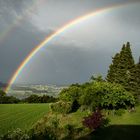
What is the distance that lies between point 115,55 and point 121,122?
114 ft

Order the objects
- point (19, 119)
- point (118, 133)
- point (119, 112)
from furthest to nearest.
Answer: point (19, 119), point (119, 112), point (118, 133)

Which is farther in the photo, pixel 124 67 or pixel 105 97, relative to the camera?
pixel 124 67

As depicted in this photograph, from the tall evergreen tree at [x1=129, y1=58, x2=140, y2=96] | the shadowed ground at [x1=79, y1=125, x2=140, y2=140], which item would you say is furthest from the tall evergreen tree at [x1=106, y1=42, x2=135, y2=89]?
the shadowed ground at [x1=79, y1=125, x2=140, y2=140]

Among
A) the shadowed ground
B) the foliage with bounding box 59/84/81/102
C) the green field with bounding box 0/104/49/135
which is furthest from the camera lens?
the foliage with bounding box 59/84/81/102

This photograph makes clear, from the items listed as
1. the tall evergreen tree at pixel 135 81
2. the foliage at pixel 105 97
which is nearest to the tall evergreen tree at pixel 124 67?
the tall evergreen tree at pixel 135 81

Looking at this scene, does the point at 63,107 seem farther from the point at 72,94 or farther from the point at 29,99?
the point at 29,99

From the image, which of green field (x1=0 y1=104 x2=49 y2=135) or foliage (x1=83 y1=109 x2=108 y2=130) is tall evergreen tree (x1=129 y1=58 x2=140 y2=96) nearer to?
green field (x1=0 y1=104 x2=49 y2=135)

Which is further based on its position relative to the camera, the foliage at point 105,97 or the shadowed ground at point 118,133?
the foliage at point 105,97

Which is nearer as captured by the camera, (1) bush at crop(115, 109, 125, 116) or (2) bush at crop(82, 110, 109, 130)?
(2) bush at crop(82, 110, 109, 130)

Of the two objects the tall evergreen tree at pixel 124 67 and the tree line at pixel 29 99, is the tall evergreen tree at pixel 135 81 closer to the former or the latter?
the tall evergreen tree at pixel 124 67

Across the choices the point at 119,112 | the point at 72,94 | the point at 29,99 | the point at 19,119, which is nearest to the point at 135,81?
the point at 72,94

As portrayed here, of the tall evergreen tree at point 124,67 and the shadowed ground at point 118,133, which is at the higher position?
the tall evergreen tree at point 124,67

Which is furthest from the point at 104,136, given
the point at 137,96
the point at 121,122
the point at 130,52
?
the point at 130,52

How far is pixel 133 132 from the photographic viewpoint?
97.4 ft
